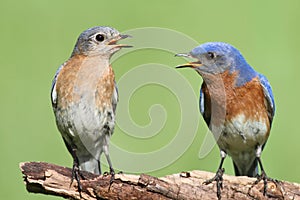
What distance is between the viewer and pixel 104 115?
6.57m

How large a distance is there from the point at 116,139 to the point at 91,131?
279 cm

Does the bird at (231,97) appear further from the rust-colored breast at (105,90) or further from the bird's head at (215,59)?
the rust-colored breast at (105,90)

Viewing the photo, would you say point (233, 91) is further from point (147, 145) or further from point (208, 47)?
point (147, 145)

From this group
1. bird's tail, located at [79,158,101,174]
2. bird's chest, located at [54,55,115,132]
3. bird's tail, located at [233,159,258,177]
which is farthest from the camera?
bird's tail, located at [233,159,258,177]

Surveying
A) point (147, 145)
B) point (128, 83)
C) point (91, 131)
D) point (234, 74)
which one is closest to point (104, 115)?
point (91, 131)

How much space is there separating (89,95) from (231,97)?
55.5 inches

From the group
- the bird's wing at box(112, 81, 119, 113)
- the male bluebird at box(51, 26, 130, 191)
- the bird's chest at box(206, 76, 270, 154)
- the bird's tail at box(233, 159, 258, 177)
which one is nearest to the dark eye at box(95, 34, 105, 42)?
the male bluebird at box(51, 26, 130, 191)

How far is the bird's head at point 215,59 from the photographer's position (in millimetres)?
6523

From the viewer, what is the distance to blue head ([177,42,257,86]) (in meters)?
6.53

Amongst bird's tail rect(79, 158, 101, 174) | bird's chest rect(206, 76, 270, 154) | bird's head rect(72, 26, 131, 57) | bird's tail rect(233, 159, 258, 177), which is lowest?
bird's tail rect(233, 159, 258, 177)

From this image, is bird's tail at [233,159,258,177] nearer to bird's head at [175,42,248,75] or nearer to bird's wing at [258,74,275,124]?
bird's wing at [258,74,275,124]

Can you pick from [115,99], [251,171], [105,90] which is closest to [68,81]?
[105,90]

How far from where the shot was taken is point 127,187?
583cm

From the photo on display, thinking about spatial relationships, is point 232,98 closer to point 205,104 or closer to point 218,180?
point 205,104
